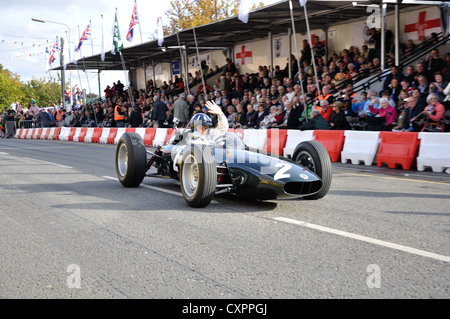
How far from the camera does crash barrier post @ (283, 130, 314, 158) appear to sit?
13.5m

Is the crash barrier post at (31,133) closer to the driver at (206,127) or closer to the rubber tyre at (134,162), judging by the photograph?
the rubber tyre at (134,162)

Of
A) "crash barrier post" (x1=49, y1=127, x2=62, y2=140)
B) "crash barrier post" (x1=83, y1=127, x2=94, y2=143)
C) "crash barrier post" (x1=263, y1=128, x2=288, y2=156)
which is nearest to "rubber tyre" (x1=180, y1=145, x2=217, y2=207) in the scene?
"crash barrier post" (x1=263, y1=128, x2=288, y2=156)

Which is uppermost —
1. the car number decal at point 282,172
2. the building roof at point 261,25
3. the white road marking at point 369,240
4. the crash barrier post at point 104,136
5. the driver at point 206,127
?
the building roof at point 261,25

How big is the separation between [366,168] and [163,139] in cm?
985

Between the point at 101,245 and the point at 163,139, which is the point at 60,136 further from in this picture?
the point at 101,245

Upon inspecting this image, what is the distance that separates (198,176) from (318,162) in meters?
1.65

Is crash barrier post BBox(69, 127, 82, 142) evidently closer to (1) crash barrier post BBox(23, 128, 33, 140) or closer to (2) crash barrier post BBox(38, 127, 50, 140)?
(2) crash barrier post BBox(38, 127, 50, 140)

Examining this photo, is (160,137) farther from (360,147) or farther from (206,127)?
(206,127)

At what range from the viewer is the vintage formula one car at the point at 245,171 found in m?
6.11

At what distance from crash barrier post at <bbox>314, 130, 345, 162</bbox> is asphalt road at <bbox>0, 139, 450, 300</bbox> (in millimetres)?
4457

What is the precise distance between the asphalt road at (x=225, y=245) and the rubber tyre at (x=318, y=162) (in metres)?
0.21

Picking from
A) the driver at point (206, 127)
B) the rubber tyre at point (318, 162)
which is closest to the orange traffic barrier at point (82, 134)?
the driver at point (206, 127)
